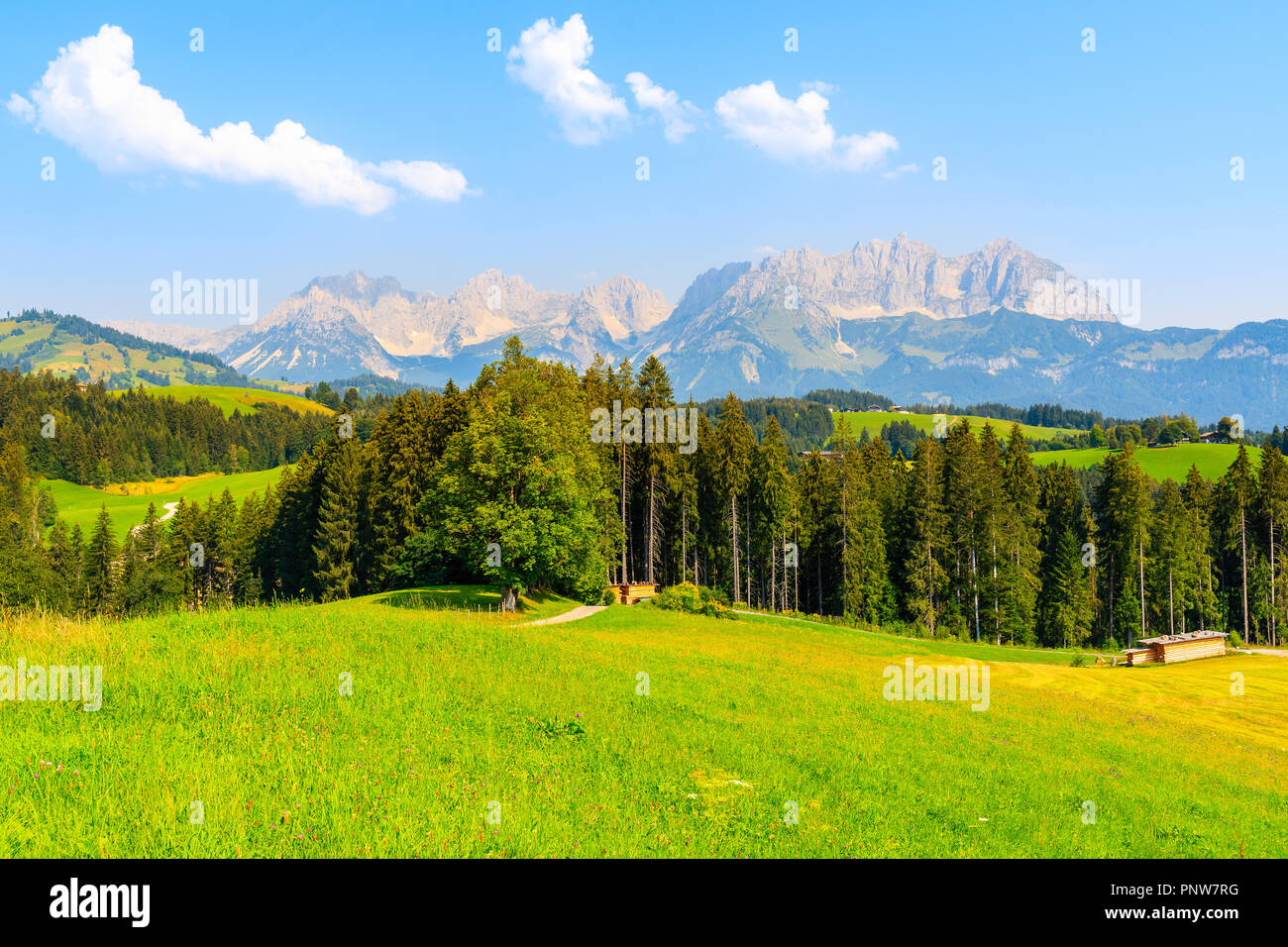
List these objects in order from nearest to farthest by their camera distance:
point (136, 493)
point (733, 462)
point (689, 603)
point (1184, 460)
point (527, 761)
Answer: point (527, 761) < point (689, 603) < point (733, 462) < point (136, 493) < point (1184, 460)

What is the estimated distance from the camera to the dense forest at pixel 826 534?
65062mm

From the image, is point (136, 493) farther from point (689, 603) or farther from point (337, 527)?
point (689, 603)

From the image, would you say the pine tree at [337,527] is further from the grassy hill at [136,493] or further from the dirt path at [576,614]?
the grassy hill at [136,493]

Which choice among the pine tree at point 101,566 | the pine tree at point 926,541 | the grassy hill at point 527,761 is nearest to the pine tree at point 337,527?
the pine tree at point 101,566

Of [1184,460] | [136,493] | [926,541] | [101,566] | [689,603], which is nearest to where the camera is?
[689,603]

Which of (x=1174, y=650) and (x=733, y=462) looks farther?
(x=733, y=462)

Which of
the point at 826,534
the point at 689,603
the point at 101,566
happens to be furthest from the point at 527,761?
the point at 101,566

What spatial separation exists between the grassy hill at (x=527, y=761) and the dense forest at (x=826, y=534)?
3750cm

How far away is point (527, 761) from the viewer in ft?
36.8

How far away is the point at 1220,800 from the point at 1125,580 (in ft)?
229

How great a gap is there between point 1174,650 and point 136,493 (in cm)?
20005

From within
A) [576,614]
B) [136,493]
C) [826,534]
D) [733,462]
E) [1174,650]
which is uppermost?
[733,462]

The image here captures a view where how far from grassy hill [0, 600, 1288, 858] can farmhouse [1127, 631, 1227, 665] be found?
33461 mm
